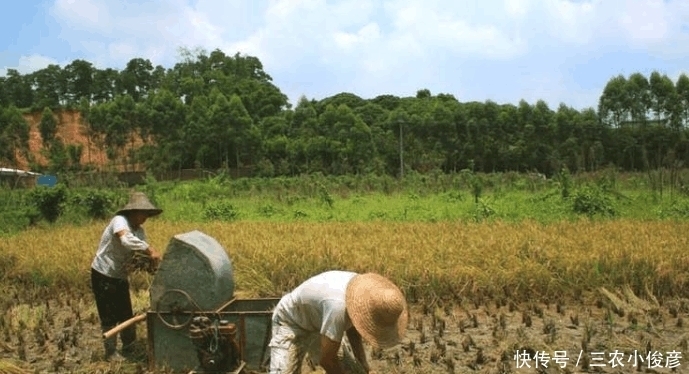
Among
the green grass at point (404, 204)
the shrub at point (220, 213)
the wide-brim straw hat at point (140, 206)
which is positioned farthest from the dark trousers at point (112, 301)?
the shrub at point (220, 213)

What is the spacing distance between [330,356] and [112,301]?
9.25ft

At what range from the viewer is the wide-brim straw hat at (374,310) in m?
3.60

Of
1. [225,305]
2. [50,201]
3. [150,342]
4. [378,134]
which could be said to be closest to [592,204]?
[225,305]

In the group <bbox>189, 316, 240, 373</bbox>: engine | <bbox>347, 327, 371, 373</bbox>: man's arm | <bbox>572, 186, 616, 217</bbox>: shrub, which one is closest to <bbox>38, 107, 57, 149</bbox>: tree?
<bbox>572, 186, 616, 217</bbox>: shrub

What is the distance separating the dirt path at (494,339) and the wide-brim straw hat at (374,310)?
159 centimetres

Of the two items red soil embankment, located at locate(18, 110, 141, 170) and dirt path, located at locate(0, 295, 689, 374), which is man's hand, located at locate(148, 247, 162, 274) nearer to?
dirt path, located at locate(0, 295, 689, 374)

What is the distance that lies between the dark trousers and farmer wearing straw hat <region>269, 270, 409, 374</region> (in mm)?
2147

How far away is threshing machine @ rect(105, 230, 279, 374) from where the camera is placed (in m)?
4.84

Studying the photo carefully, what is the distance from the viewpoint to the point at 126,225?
18.2 ft

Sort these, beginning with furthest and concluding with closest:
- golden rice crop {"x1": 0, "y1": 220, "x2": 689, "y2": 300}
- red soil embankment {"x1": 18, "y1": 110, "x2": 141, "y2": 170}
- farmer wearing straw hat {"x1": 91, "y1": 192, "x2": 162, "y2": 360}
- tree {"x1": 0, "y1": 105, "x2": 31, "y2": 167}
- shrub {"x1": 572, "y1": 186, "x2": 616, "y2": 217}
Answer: red soil embankment {"x1": 18, "y1": 110, "x2": 141, "y2": 170}, tree {"x1": 0, "y1": 105, "x2": 31, "y2": 167}, shrub {"x1": 572, "y1": 186, "x2": 616, "y2": 217}, golden rice crop {"x1": 0, "y1": 220, "x2": 689, "y2": 300}, farmer wearing straw hat {"x1": 91, "y1": 192, "x2": 162, "y2": 360}

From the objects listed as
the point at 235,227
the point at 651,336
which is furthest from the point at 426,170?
the point at 651,336

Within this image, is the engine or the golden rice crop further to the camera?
the golden rice crop

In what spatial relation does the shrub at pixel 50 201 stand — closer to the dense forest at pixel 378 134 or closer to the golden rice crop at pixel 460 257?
the golden rice crop at pixel 460 257

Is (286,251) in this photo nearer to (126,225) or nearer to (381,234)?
(381,234)
